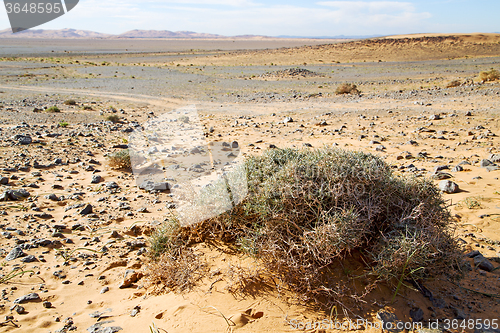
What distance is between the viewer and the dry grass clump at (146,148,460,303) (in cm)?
247

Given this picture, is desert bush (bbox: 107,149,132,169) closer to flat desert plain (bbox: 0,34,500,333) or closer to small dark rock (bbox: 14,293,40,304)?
flat desert plain (bbox: 0,34,500,333)

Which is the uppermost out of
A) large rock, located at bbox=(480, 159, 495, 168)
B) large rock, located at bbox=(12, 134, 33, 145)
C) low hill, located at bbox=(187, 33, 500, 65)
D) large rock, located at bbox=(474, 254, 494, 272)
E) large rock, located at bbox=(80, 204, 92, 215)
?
low hill, located at bbox=(187, 33, 500, 65)

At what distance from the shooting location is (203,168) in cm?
594

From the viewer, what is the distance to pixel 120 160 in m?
6.03

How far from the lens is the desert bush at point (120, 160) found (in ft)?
19.7

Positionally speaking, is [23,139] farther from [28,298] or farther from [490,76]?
[490,76]

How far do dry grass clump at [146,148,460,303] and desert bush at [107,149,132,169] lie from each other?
12.1 feet

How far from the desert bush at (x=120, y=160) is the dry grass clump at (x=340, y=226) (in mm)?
3676

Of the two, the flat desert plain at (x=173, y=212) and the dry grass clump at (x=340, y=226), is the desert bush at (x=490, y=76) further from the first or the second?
the dry grass clump at (x=340, y=226)

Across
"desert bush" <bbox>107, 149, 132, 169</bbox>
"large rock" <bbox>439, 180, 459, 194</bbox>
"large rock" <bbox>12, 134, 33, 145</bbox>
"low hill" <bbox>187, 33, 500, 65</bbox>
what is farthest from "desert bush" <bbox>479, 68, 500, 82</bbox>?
"low hill" <bbox>187, 33, 500, 65</bbox>

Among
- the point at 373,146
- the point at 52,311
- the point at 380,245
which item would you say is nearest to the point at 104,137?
the point at 52,311

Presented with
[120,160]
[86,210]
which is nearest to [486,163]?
[86,210]

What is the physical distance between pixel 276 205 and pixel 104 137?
6843mm

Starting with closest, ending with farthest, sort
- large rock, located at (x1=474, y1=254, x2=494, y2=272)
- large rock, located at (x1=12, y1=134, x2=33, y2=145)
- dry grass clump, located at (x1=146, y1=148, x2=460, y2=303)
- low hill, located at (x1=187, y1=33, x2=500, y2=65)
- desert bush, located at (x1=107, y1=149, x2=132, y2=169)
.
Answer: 1. dry grass clump, located at (x1=146, y1=148, x2=460, y2=303)
2. large rock, located at (x1=474, y1=254, x2=494, y2=272)
3. desert bush, located at (x1=107, y1=149, x2=132, y2=169)
4. large rock, located at (x1=12, y1=134, x2=33, y2=145)
5. low hill, located at (x1=187, y1=33, x2=500, y2=65)
